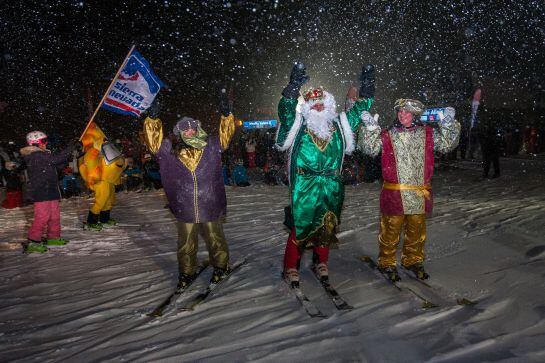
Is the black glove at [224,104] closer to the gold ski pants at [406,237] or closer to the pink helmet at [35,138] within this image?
the gold ski pants at [406,237]

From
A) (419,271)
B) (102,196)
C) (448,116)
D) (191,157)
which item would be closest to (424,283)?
(419,271)

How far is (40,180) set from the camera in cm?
615

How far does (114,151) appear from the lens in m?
7.55

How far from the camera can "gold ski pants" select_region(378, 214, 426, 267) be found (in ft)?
14.1

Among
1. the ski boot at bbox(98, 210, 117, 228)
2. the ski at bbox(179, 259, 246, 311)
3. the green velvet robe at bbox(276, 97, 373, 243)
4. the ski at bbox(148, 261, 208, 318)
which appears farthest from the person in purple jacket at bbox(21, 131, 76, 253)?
the green velvet robe at bbox(276, 97, 373, 243)

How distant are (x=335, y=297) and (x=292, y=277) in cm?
56

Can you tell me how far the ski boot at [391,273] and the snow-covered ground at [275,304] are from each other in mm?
111

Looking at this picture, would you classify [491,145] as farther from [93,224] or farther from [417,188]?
[93,224]

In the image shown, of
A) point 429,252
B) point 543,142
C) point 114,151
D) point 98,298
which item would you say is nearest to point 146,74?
point 114,151

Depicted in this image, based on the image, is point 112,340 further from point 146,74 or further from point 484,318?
point 146,74

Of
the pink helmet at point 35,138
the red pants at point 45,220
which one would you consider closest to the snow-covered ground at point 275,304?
the red pants at point 45,220

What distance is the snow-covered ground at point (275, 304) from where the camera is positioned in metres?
3.02

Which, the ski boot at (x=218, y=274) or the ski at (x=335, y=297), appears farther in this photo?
the ski boot at (x=218, y=274)

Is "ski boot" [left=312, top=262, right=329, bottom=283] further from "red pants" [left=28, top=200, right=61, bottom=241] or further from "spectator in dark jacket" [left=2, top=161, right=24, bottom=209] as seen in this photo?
"spectator in dark jacket" [left=2, top=161, right=24, bottom=209]
